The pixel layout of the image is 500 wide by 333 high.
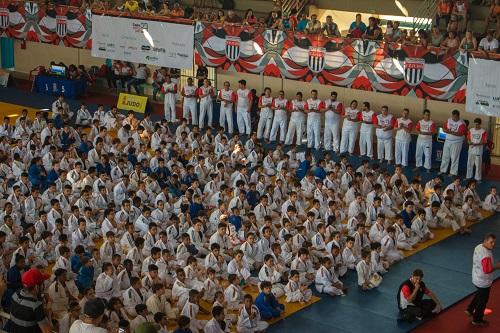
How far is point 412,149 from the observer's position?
28.0m

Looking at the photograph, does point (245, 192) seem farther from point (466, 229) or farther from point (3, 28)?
point (3, 28)

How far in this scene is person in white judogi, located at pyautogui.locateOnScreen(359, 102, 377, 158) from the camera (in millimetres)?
28125

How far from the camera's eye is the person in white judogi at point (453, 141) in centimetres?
2633

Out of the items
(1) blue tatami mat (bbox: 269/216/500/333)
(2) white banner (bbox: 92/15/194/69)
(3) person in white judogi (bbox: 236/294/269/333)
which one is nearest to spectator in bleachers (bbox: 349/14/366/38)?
(2) white banner (bbox: 92/15/194/69)

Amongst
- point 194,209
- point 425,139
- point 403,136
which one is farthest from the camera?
point 403,136

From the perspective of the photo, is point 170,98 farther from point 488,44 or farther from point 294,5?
point 488,44

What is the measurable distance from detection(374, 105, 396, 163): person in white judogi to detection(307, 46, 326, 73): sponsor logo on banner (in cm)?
240

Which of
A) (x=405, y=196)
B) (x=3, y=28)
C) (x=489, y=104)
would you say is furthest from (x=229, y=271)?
(x=3, y=28)

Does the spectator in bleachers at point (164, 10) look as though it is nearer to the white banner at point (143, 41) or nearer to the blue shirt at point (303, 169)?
the white banner at point (143, 41)

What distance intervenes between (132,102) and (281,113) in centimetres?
704

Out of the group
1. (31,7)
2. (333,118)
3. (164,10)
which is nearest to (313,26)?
(333,118)

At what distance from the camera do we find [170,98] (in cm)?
3219

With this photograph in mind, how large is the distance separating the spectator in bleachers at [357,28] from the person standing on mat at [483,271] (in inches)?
528

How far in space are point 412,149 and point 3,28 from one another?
17.0 meters
